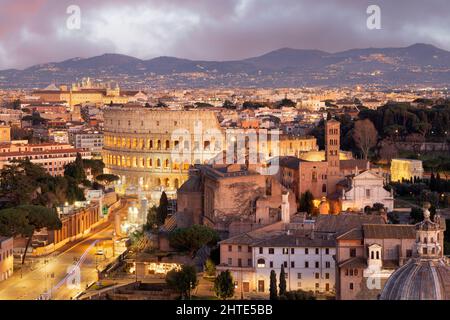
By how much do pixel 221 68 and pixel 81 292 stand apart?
151315mm

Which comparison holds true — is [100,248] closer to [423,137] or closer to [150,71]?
[423,137]

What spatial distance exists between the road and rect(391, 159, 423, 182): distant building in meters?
12.0

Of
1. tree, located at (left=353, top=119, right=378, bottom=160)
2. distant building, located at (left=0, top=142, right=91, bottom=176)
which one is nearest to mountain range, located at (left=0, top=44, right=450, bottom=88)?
distant building, located at (left=0, top=142, right=91, bottom=176)

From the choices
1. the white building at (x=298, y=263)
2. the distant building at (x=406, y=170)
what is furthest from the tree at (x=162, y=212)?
the distant building at (x=406, y=170)

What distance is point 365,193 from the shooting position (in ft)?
86.3

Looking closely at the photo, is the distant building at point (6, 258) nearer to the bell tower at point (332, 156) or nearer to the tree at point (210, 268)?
the tree at point (210, 268)

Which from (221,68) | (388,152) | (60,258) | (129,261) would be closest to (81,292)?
(129,261)

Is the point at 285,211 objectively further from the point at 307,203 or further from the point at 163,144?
the point at 163,144

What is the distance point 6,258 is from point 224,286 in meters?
5.74

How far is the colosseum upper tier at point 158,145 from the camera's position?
4112 cm

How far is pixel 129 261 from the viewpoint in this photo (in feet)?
71.2

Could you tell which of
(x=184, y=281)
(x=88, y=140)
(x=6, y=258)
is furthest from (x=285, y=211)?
(x=88, y=140)

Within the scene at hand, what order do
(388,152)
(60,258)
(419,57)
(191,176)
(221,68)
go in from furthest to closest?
(221,68)
(419,57)
(388,152)
(191,176)
(60,258)

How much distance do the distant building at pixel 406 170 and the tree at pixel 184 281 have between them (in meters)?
16.2
